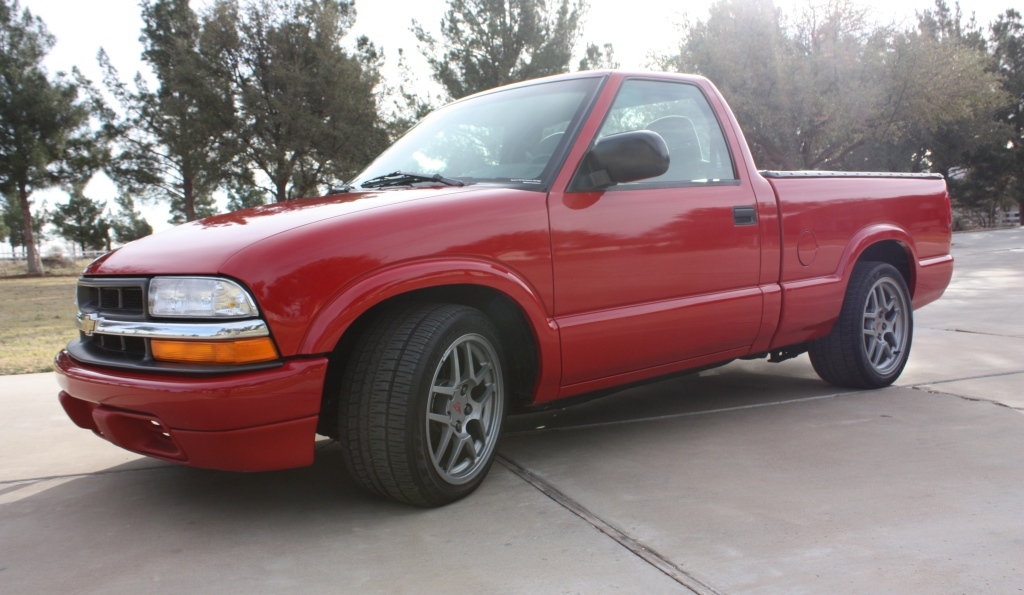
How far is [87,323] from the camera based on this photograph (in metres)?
2.98

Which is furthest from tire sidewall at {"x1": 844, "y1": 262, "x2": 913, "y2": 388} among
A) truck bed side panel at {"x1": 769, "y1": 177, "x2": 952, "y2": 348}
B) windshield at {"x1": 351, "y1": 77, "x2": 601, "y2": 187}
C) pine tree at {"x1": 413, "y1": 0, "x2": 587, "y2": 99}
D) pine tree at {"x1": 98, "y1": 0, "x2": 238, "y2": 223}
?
pine tree at {"x1": 413, "y1": 0, "x2": 587, "y2": 99}

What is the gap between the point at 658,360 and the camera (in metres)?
3.67

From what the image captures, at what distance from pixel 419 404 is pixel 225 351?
25.1 inches

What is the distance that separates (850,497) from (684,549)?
2.59 feet

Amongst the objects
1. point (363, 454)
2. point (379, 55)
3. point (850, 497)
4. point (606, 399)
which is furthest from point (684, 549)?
point (379, 55)

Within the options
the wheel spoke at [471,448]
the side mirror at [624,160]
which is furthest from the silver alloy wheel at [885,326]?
the wheel spoke at [471,448]

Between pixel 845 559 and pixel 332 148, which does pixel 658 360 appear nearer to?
pixel 845 559

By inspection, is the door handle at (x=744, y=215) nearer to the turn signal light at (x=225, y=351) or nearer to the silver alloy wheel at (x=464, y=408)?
the silver alloy wheel at (x=464, y=408)

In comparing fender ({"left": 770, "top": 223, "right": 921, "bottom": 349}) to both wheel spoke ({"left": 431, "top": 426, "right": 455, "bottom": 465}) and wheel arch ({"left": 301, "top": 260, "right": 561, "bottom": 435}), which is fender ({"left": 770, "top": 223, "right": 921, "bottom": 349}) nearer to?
Result: wheel arch ({"left": 301, "top": 260, "right": 561, "bottom": 435})

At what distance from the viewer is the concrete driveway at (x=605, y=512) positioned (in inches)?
93.0

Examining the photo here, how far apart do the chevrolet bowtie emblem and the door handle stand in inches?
106

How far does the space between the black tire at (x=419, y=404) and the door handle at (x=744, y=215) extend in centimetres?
144

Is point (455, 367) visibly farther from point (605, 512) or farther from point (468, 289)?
point (605, 512)

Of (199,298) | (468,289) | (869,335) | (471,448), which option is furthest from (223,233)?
(869,335)
